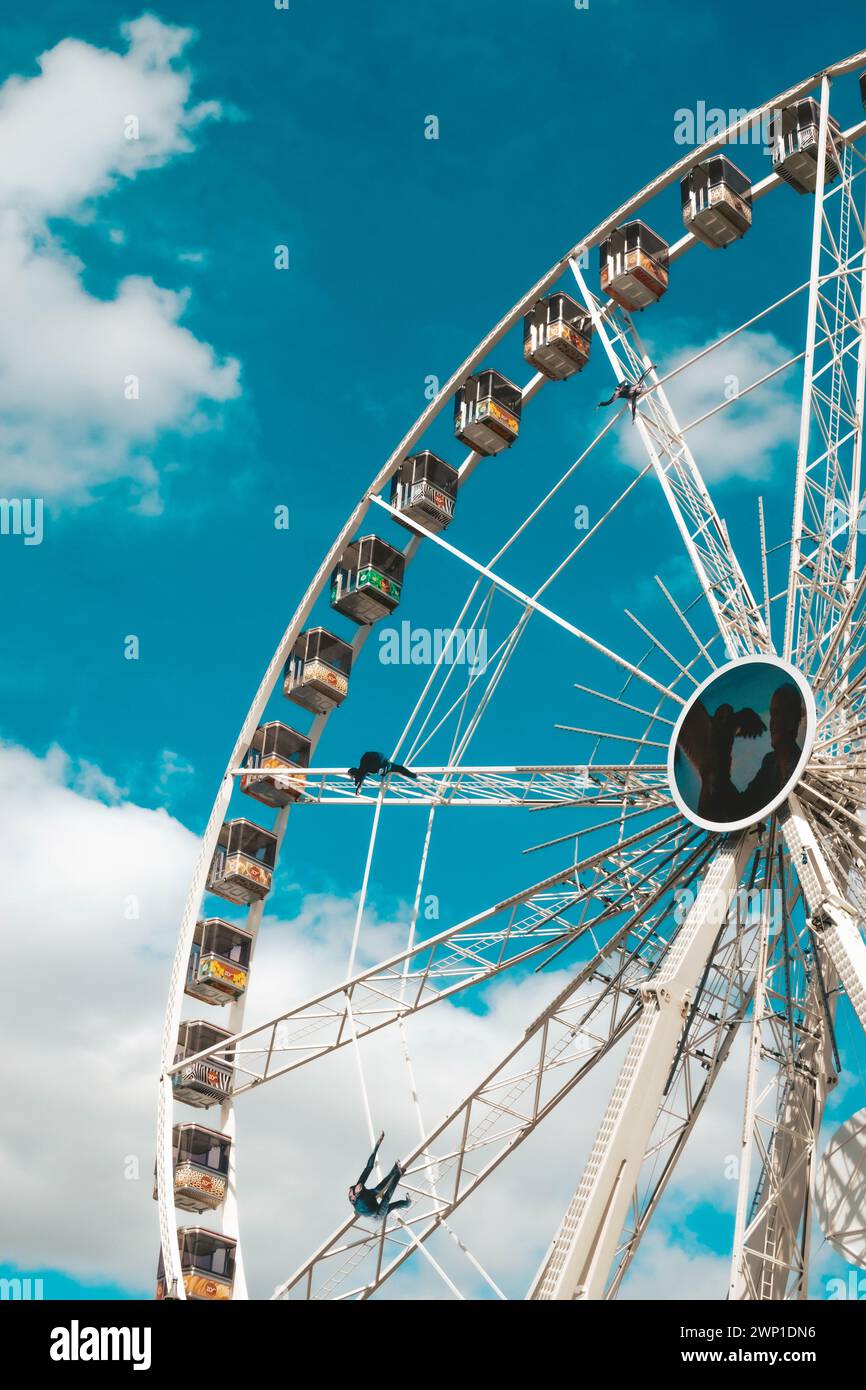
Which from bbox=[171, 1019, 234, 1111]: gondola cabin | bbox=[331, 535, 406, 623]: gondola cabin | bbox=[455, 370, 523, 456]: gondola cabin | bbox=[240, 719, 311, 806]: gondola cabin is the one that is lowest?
bbox=[171, 1019, 234, 1111]: gondola cabin

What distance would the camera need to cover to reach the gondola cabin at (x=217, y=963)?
1255 inches

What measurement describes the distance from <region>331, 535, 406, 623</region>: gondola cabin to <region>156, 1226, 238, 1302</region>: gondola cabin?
38.6ft

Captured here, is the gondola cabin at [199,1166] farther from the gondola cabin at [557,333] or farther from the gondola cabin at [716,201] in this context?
the gondola cabin at [716,201]

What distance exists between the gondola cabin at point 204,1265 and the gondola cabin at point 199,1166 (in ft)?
2.42

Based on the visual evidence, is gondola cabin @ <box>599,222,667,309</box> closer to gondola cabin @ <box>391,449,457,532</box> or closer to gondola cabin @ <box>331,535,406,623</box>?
gondola cabin @ <box>391,449,457,532</box>

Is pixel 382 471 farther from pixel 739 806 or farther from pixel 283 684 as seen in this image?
pixel 739 806

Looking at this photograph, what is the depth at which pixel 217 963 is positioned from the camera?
32.0 metres

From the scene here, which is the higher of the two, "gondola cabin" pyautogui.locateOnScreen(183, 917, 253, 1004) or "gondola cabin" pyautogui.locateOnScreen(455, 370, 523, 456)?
"gondola cabin" pyautogui.locateOnScreen(455, 370, 523, 456)

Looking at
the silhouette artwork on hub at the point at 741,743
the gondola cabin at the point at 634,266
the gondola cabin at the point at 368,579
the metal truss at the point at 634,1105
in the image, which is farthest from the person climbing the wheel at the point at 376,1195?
the gondola cabin at the point at 634,266

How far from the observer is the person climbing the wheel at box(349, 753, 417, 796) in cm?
2848

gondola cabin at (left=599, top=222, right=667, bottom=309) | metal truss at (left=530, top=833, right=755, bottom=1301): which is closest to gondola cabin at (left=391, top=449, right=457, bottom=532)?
gondola cabin at (left=599, top=222, right=667, bottom=309)

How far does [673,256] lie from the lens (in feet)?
107

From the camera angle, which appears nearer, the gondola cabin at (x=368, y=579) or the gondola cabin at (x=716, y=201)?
the gondola cabin at (x=716, y=201)
